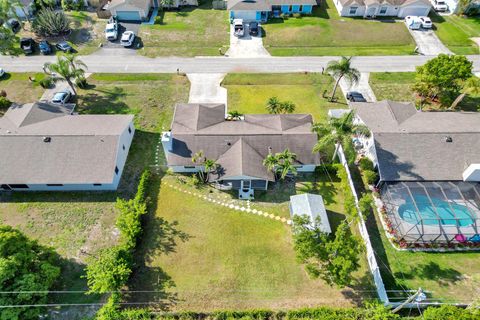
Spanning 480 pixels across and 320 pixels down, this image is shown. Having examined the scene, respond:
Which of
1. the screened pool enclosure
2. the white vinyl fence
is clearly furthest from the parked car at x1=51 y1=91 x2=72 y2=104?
the screened pool enclosure

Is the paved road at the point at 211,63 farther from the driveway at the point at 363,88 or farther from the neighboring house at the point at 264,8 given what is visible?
the neighboring house at the point at 264,8

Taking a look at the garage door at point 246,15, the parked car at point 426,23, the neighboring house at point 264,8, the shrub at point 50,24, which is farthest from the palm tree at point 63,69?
the parked car at point 426,23

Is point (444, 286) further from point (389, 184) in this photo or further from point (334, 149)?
point (334, 149)

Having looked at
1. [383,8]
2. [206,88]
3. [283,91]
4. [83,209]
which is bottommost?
[83,209]

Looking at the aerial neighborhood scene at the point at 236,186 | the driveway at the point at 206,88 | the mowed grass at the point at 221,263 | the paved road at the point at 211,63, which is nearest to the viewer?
the aerial neighborhood scene at the point at 236,186

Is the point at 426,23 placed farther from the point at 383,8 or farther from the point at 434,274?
the point at 434,274

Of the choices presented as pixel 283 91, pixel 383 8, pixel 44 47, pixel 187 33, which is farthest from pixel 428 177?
pixel 44 47

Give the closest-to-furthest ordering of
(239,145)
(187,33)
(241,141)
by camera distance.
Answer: (239,145), (241,141), (187,33)

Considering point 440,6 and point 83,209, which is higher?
point 440,6
